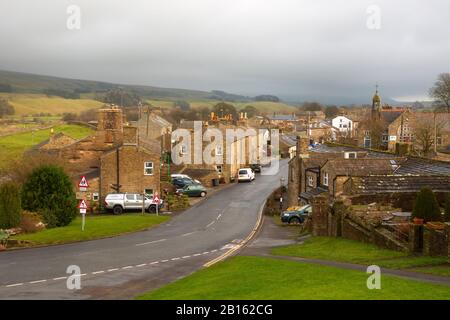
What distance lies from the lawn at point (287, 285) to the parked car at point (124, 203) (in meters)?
23.9

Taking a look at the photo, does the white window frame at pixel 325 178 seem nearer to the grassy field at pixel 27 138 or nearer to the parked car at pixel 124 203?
the parked car at pixel 124 203

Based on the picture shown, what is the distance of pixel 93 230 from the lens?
34.1m

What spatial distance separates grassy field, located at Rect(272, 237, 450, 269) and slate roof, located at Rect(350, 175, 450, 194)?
6618 millimetres

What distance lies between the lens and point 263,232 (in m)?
35.7

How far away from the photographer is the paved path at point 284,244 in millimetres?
18328

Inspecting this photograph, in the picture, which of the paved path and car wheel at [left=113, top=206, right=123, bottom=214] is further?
car wheel at [left=113, top=206, right=123, bottom=214]

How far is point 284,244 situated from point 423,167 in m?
16.5

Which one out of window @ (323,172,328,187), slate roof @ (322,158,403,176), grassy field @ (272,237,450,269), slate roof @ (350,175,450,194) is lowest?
grassy field @ (272,237,450,269)

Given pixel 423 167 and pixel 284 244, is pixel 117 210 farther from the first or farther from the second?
pixel 423 167

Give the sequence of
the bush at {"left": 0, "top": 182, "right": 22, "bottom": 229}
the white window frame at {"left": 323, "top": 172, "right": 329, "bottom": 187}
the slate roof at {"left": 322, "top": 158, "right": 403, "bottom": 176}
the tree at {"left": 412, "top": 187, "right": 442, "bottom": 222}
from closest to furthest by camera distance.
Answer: the tree at {"left": 412, "top": 187, "right": 442, "bottom": 222}
the bush at {"left": 0, "top": 182, "right": 22, "bottom": 229}
the slate roof at {"left": 322, "top": 158, "right": 403, "bottom": 176}
the white window frame at {"left": 323, "top": 172, "right": 329, "bottom": 187}

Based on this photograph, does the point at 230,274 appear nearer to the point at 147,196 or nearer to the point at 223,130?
the point at 147,196

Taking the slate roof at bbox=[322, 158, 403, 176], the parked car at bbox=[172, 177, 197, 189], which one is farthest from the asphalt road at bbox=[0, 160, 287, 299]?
the parked car at bbox=[172, 177, 197, 189]

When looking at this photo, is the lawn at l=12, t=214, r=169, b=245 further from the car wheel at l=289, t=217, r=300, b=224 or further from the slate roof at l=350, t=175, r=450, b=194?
the slate roof at l=350, t=175, r=450, b=194

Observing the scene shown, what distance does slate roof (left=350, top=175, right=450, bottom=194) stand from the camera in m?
35.1
